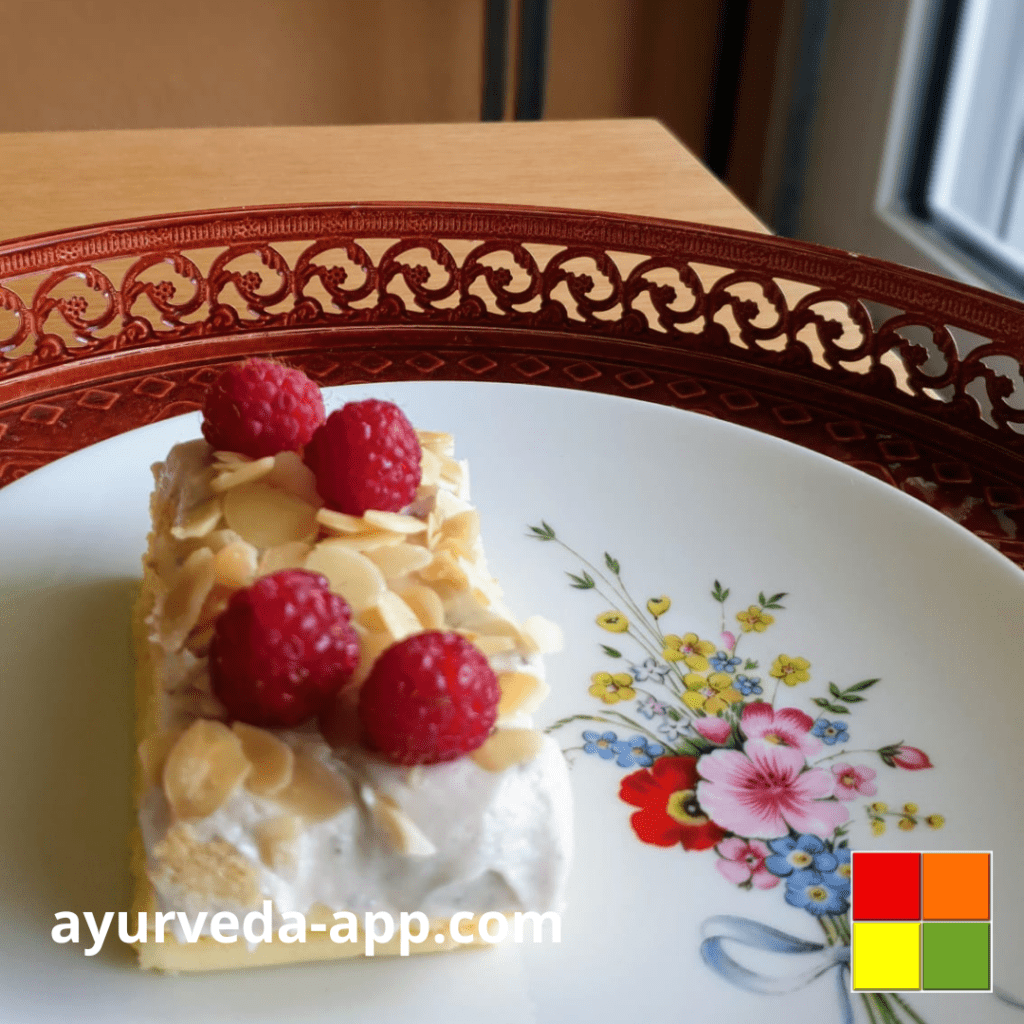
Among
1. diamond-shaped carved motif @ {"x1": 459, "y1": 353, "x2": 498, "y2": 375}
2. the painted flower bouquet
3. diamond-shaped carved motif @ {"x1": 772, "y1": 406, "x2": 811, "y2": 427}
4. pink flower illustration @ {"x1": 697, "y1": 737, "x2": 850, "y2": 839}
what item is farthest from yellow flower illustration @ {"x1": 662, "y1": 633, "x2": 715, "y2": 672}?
diamond-shaped carved motif @ {"x1": 459, "y1": 353, "x2": 498, "y2": 375}

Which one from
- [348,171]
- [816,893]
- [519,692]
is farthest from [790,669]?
[348,171]

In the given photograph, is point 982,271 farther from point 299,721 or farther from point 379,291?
point 299,721

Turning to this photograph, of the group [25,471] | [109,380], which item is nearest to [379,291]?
[109,380]

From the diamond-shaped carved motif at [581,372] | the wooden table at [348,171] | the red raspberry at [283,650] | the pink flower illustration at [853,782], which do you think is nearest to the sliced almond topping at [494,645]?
the red raspberry at [283,650]

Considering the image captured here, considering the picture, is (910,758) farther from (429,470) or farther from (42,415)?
(42,415)

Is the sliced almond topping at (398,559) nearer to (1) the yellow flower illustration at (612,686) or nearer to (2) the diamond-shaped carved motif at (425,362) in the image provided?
(1) the yellow flower illustration at (612,686)

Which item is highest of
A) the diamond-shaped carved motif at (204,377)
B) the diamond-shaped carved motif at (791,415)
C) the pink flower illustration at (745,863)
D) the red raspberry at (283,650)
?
the diamond-shaped carved motif at (791,415)
